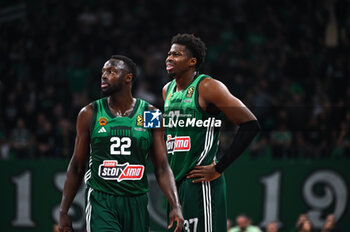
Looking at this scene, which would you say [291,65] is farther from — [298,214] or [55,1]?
[55,1]

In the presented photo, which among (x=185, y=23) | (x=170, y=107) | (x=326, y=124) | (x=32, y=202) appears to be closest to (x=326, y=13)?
(x=185, y=23)

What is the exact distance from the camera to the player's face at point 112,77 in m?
4.46

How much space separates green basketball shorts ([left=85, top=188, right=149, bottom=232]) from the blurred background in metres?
4.65

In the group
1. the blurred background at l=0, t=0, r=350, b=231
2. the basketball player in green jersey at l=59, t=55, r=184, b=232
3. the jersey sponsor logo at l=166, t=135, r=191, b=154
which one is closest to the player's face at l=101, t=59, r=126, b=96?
the basketball player in green jersey at l=59, t=55, r=184, b=232

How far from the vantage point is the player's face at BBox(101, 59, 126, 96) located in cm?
446

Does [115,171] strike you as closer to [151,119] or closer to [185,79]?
[151,119]

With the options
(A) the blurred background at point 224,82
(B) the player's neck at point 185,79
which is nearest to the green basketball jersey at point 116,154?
(B) the player's neck at point 185,79

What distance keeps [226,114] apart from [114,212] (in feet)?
4.36

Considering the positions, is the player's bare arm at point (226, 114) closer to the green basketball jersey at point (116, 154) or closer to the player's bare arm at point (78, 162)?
the green basketball jersey at point (116, 154)

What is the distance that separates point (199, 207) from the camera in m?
5.00

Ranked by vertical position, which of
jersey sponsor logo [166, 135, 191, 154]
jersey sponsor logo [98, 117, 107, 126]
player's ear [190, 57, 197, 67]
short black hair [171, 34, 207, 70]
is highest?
short black hair [171, 34, 207, 70]

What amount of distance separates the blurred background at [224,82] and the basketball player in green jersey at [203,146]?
394 centimetres

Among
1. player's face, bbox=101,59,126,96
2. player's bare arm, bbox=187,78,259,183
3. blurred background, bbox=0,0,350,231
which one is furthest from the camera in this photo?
blurred background, bbox=0,0,350,231

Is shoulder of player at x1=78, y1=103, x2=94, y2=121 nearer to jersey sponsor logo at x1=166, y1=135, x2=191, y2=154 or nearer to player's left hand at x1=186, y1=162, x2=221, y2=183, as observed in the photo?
jersey sponsor logo at x1=166, y1=135, x2=191, y2=154
